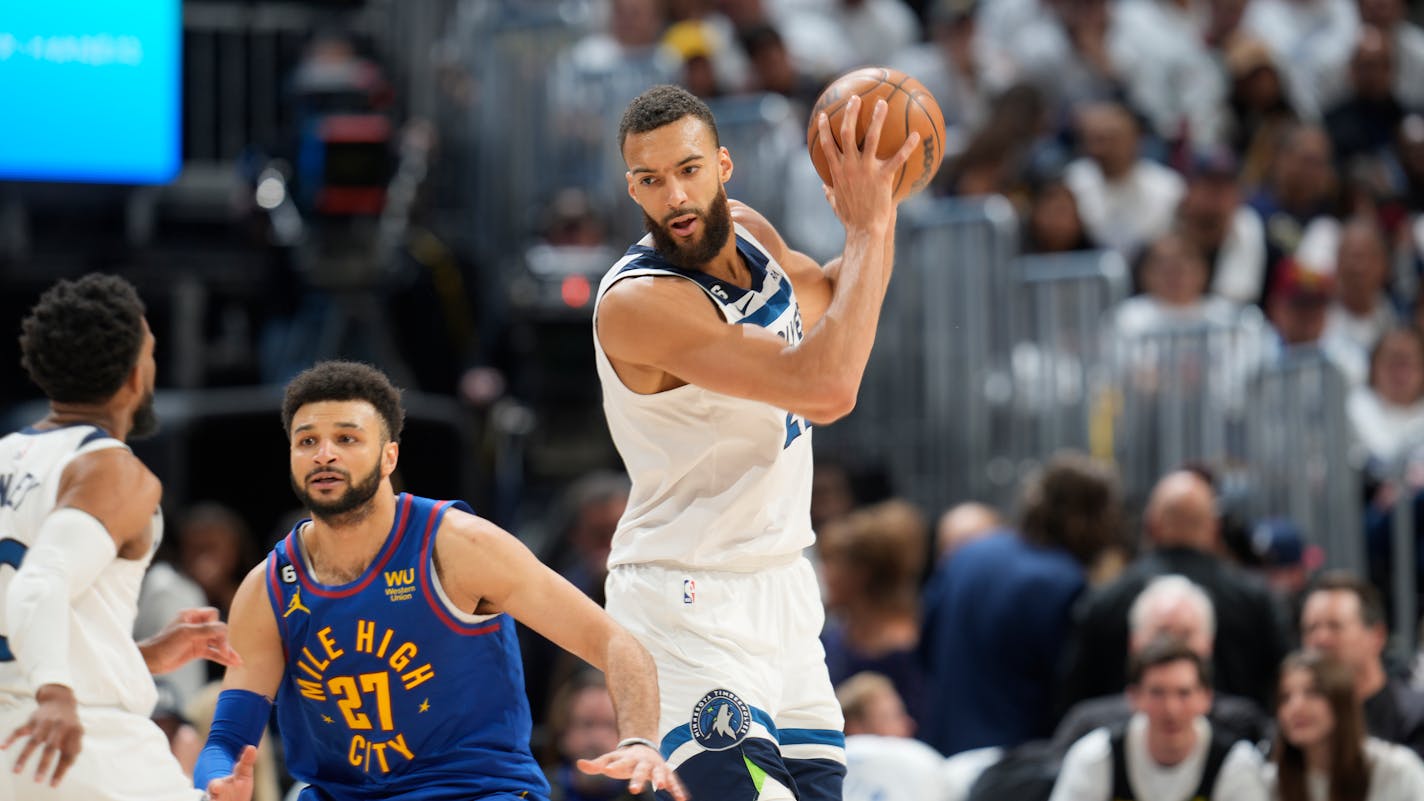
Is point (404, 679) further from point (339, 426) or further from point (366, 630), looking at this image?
point (339, 426)

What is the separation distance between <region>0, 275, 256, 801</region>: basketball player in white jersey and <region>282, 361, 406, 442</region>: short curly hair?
23.2 inches

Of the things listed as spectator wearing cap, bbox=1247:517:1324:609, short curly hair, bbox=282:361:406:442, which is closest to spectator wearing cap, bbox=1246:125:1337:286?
spectator wearing cap, bbox=1247:517:1324:609

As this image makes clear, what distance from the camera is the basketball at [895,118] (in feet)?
16.1

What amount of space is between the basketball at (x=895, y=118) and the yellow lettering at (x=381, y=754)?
174 cm

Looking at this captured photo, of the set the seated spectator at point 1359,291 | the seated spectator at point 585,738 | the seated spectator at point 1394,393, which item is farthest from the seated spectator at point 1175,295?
the seated spectator at point 585,738

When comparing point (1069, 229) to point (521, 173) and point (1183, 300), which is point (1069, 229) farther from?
point (521, 173)

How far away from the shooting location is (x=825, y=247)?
10.5 metres

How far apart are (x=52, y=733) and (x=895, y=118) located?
2417 millimetres

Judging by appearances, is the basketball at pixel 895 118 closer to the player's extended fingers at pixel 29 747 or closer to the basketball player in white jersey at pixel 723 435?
the basketball player in white jersey at pixel 723 435

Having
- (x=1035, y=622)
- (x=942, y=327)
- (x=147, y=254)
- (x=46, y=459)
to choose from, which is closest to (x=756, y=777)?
(x=46, y=459)

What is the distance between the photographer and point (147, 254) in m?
11.9

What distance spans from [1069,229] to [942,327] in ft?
2.78

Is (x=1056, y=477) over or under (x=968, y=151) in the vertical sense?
under

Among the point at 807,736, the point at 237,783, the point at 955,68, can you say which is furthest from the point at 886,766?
the point at 955,68
